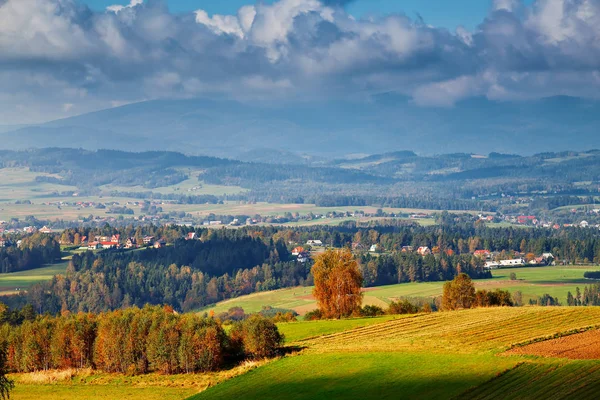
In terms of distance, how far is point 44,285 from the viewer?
5098 inches

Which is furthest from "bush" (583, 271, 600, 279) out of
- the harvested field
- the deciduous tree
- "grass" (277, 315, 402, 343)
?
the harvested field

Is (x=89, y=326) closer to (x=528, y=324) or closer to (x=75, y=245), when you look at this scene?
(x=528, y=324)

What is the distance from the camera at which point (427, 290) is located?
391 ft

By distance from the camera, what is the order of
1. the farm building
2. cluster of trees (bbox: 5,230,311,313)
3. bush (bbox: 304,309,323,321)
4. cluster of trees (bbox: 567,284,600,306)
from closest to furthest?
bush (bbox: 304,309,323,321) → cluster of trees (bbox: 567,284,600,306) → cluster of trees (bbox: 5,230,311,313) → the farm building

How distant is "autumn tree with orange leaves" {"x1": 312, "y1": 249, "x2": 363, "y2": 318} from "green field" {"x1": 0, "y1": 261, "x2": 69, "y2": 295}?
60.1 metres

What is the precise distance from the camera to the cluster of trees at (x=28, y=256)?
15662 centimetres

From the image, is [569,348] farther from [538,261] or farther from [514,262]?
[538,261]

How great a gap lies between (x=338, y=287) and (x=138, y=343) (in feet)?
80.4

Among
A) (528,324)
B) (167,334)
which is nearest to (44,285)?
(167,334)

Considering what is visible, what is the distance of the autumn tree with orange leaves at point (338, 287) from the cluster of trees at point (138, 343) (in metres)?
19.3

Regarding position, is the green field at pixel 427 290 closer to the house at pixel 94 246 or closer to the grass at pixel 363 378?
the grass at pixel 363 378

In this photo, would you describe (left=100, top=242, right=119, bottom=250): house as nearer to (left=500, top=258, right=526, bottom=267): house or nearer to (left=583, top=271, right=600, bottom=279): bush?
(left=500, top=258, right=526, bottom=267): house

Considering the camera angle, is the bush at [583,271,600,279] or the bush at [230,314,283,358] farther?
the bush at [583,271,600,279]

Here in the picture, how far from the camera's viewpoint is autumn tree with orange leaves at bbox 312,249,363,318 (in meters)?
79.4
